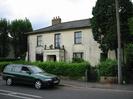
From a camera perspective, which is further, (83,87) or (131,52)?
(131,52)

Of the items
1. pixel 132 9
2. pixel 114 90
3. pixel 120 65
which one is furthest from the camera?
pixel 132 9

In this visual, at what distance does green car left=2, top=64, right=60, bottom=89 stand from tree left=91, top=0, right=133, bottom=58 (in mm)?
8861

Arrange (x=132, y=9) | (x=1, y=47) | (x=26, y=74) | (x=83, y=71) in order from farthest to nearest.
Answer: (x=1, y=47), (x=132, y=9), (x=83, y=71), (x=26, y=74)

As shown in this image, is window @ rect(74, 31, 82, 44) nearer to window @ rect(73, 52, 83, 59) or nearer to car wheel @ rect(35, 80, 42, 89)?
window @ rect(73, 52, 83, 59)

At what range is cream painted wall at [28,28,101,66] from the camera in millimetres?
32156

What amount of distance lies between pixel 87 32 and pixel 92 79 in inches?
386

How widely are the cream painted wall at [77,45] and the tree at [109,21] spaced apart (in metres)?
3.75

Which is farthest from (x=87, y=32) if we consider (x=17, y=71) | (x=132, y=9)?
(x=17, y=71)

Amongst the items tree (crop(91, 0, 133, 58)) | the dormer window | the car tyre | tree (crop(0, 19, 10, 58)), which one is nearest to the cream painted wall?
the dormer window

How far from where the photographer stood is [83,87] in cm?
2025

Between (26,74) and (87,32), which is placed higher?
(87,32)

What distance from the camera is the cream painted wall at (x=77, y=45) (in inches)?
1266

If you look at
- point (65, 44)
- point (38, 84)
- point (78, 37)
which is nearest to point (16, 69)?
point (38, 84)

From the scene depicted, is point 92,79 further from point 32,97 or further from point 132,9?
point 32,97
